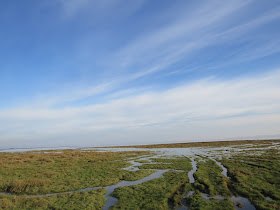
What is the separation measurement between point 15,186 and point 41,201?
7.41m

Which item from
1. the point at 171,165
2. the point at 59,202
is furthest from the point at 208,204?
the point at 171,165

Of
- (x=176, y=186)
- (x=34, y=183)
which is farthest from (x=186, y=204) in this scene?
(x=34, y=183)

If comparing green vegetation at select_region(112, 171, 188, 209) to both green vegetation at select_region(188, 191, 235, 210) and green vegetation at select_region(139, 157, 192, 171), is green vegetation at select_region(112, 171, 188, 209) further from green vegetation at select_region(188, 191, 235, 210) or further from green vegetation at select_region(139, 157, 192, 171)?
green vegetation at select_region(139, 157, 192, 171)

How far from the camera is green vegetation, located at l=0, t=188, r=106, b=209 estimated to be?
1642 cm

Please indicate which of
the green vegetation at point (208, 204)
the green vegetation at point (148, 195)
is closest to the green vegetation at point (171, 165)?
the green vegetation at point (148, 195)

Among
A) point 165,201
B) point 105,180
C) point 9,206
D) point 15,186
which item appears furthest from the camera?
point 105,180

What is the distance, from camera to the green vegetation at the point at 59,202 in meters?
16.4

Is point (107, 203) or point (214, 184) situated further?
point (214, 184)

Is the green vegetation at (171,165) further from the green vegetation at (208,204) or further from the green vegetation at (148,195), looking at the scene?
A: the green vegetation at (208,204)

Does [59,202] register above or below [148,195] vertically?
above

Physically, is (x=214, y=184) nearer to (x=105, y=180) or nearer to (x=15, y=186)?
(x=105, y=180)

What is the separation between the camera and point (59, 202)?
17.4 meters

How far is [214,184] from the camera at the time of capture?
22.4 m

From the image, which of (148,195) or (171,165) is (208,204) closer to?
(148,195)
